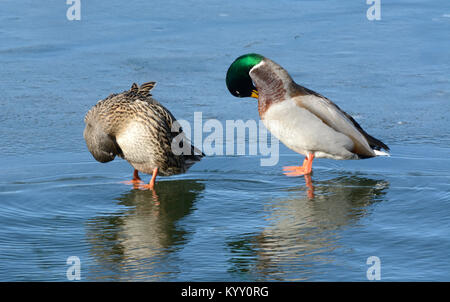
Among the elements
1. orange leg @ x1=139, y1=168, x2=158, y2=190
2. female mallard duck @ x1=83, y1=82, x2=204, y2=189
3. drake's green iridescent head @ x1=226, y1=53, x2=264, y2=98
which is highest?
drake's green iridescent head @ x1=226, y1=53, x2=264, y2=98

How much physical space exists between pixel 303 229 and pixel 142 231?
2.74 ft

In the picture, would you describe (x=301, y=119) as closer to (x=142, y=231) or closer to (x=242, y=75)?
(x=242, y=75)

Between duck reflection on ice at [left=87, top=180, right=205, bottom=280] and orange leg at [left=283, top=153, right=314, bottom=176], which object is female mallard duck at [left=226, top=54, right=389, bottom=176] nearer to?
orange leg at [left=283, top=153, right=314, bottom=176]

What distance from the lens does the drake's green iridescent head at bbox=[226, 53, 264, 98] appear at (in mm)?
5242

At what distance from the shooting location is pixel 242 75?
5312 mm

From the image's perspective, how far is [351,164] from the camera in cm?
536

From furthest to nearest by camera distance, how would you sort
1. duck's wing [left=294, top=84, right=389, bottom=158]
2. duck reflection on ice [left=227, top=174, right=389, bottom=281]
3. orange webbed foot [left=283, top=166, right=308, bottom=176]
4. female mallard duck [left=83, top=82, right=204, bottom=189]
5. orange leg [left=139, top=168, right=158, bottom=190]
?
duck's wing [left=294, top=84, right=389, bottom=158] → orange webbed foot [left=283, top=166, right=308, bottom=176] → orange leg [left=139, top=168, right=158, bottom=190] → female mallard duck [left=83, top=82, right=204, bottom=189] → duck reflection on ice [left=227, top=174, right=389, bottom=281]

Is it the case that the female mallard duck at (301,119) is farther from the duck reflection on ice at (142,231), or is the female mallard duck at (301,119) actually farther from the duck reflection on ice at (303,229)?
the duck reflection on ice at (142,231)

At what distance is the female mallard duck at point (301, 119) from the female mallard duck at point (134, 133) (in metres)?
0.68

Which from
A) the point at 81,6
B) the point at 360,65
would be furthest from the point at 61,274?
the point at 81,6

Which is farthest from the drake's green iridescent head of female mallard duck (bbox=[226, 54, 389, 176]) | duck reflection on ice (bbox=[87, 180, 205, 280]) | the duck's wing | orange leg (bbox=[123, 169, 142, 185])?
orange leg (bbox=[123, 169, 142, 185])

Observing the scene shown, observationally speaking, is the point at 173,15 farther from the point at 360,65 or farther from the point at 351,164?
the point at 351,164

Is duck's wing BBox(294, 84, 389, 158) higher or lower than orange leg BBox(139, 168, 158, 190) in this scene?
higher

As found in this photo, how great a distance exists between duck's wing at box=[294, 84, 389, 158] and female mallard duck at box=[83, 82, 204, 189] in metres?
0.92
